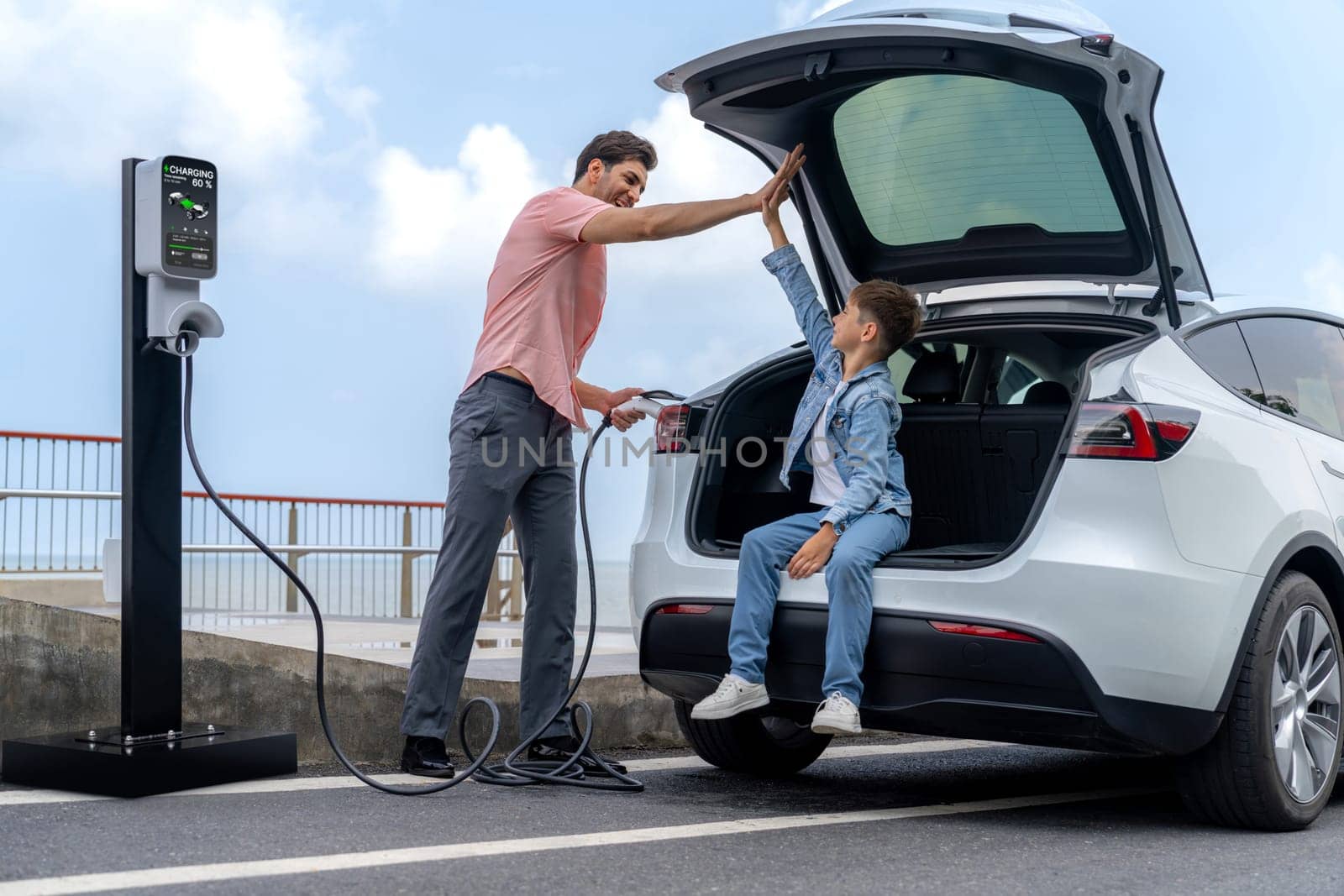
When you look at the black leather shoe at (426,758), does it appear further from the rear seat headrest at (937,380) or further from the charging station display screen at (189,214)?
the rear seat headrest at (937,380)

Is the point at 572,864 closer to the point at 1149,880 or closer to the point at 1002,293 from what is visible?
the point at 1149,880

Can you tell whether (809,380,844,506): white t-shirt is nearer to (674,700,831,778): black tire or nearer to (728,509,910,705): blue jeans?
(728,509,910,705): blue jeans

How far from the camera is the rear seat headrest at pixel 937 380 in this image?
16.0 feet

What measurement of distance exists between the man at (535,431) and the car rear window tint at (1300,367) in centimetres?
164

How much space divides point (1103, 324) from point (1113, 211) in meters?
0.35

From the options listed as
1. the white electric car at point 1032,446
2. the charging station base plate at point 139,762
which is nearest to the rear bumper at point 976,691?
the white electric car at point 1032,446

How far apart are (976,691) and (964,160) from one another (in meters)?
1.81

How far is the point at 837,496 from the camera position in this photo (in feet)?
14.4

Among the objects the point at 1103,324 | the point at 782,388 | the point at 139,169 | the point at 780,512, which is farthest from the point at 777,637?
the point at 139,169

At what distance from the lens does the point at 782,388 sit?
4.82 metres

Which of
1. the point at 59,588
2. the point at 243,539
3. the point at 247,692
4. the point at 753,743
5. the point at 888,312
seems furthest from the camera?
the point at 243,539

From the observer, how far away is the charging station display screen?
4336 mm

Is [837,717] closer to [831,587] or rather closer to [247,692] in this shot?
[831,587]

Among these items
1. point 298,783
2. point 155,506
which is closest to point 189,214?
point 155,506
